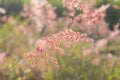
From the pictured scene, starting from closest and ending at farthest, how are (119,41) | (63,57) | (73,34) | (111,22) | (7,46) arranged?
(73,34), (63,57), (7,46), (119,41), (111,22)

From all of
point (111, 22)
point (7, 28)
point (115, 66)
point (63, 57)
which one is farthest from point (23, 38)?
point (111, 22)

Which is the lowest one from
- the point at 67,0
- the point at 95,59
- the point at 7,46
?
the point at 67,0

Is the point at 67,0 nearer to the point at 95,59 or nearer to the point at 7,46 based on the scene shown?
the point at 95,59

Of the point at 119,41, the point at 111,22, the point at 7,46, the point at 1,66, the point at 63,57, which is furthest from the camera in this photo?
the point at 111,22

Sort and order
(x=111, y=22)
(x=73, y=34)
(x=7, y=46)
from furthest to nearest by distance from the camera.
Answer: (x=111, y=22) → (x=7, y=46) → (x=73, y=34)

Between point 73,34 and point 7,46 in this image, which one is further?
point 7,46

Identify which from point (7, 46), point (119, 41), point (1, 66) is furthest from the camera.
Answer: point (119, 41)

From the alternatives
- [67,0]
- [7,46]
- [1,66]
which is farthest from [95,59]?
[67,0]

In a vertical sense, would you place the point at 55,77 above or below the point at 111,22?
below

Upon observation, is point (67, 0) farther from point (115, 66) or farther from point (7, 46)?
point (7, 46)
